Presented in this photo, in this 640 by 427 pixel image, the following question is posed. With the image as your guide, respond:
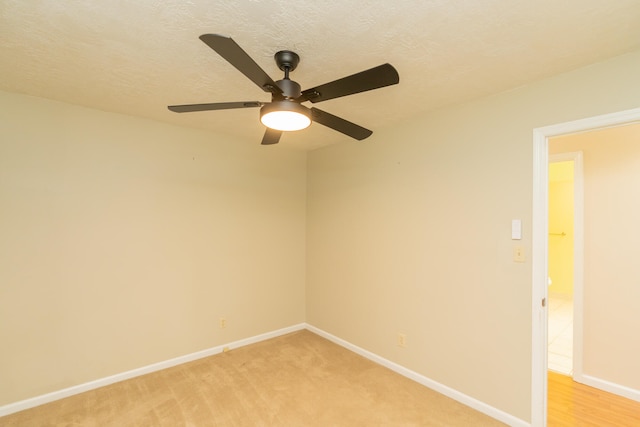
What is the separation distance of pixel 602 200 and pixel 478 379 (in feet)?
6.31

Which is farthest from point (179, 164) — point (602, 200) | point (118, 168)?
point (602, 200)

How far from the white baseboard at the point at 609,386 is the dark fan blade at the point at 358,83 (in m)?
3.17

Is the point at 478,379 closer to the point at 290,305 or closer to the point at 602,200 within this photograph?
the point at 602,200

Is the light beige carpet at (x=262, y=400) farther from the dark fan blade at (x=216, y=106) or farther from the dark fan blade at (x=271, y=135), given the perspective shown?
the dark fan blade at (x=216, y=106)

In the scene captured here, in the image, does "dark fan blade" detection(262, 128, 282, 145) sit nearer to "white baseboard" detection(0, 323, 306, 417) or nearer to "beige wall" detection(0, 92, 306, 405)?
"beige wall" detection(0, 92, 306, 405)

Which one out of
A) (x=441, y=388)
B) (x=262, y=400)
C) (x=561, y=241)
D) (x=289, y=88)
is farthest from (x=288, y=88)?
(x=561, y=241)

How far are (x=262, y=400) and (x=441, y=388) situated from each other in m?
1.54

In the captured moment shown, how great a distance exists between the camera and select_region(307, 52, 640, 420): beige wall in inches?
83.4

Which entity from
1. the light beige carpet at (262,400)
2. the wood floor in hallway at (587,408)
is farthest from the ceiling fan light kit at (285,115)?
the wood floor in hallway at (587,408)

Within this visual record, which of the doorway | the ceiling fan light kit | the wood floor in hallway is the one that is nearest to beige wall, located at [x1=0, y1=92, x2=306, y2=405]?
the ceiling fan light kit

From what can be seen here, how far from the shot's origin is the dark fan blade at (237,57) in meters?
1.13

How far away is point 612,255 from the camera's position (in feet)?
8.49

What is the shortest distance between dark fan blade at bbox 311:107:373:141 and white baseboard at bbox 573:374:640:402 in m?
2.96

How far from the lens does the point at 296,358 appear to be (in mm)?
3213
